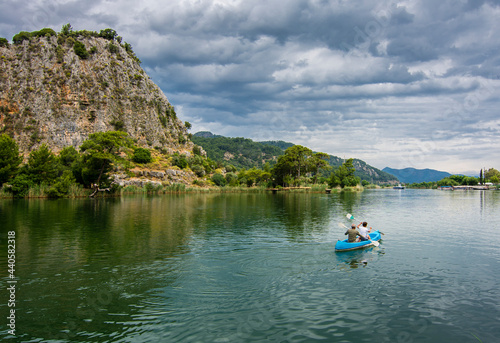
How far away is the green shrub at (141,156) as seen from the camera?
12119cm

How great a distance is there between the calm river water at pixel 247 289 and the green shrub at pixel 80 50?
14097 centimetres

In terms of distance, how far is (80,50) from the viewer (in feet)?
452

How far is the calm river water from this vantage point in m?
10.1

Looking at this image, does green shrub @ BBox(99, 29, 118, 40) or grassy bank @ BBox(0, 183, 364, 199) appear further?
green shrub @ BBox(99, 29, 118, 40)

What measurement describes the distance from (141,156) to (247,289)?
117 meters

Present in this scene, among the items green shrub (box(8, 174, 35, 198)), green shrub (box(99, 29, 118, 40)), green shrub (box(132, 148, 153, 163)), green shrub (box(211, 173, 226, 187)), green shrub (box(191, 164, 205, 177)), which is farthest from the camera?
green shrub (box(99, 29, 118, 40))

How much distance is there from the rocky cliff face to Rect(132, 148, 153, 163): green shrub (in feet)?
65.6

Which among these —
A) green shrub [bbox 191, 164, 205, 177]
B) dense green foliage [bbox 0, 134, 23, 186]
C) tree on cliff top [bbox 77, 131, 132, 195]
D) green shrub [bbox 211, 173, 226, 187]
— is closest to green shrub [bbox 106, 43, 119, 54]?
green shrub [bbox 191, 164, 205, 177]

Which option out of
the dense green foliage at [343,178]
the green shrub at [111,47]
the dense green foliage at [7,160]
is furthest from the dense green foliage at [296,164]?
the green shrub at [111,47]

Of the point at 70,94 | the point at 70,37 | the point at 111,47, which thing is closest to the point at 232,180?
the point at 70,94

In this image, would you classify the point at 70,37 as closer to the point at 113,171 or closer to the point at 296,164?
the point at 113,171

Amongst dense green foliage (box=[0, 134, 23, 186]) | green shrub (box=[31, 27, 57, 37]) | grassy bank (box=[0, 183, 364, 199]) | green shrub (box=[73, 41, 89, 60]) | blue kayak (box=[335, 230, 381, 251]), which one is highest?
green shrub (box=[31, 27, 57, 37])

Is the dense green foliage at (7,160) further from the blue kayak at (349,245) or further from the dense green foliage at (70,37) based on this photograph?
the dense green foliage at (70,37)

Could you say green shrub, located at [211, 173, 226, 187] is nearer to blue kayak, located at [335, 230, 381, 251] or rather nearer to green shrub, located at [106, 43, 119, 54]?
green shrub, located at [106, 43, 119, 54]
